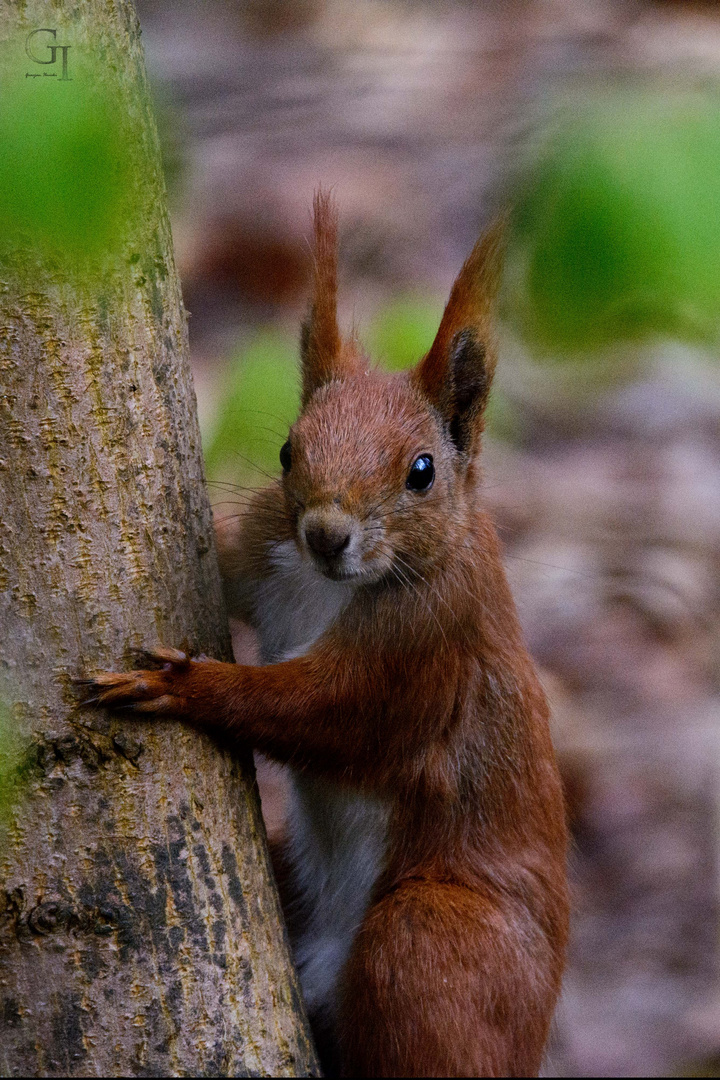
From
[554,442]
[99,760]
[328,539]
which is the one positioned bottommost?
[554,442]

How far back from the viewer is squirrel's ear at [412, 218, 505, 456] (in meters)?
1.75

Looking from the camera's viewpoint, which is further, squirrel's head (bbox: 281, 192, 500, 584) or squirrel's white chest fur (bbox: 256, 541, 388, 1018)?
squirrel's white chest fur (bbox: 256, 541, 388, 1018)

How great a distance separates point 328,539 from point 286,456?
0.26 m

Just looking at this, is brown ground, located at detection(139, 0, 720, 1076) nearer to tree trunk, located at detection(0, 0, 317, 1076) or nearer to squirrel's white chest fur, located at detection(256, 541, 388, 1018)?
squirrel's white chest fur, located at detection(256, 541, 388, 1018)

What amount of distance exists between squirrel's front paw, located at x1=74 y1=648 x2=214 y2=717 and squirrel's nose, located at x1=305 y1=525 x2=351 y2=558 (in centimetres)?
27

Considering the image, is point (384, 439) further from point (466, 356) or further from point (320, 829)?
point (320, 829)

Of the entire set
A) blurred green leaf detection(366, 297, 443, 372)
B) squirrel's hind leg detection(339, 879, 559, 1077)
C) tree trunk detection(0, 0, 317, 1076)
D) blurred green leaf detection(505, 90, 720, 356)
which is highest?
blurred green leaf detection(505, 90, 720, 356)

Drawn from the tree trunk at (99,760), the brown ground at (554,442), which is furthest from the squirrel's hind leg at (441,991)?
the brown ground at (554,442)

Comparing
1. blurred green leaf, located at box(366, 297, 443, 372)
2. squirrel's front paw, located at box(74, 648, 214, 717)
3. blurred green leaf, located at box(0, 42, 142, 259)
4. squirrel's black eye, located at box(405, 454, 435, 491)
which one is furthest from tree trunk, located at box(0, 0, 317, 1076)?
blurred green leaf, located at box(0, 42, 142, 259)

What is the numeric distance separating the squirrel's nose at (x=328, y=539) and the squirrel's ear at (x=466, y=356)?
14.5 inches

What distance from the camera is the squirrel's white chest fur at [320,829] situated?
79.3 inches

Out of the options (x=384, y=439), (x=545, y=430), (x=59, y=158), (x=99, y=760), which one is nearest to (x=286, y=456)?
(x=384, y=439)

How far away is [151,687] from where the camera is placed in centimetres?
144

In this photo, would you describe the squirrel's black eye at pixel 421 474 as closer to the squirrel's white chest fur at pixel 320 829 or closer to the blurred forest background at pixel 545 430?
the squirrel's white chest fur at pixel 320 829
